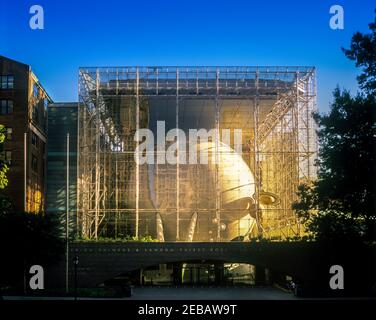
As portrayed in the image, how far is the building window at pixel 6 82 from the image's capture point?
59188 millimetres

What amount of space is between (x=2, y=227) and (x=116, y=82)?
73.2ft

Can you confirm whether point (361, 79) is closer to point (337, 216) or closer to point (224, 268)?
point (337, 216)

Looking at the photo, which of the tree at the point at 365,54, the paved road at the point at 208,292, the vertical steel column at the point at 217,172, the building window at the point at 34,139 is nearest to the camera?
the tree at the point at 365,54

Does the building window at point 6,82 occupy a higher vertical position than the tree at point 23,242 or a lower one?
higher

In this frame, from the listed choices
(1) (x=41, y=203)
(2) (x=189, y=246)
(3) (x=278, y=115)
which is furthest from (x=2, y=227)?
(3) (x=278, y=115)

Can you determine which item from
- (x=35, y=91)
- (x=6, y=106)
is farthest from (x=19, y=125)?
(x=35, y=91)

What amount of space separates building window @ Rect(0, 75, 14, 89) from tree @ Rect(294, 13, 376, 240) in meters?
34.4

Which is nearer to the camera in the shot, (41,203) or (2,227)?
(2,227)

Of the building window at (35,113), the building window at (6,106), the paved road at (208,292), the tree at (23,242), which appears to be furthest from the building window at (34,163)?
the tree at (23,242)

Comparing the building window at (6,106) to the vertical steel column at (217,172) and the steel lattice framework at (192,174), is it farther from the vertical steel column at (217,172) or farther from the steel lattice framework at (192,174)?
the vertical steel column at (217,172)

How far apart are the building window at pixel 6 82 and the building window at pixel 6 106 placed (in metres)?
1.47

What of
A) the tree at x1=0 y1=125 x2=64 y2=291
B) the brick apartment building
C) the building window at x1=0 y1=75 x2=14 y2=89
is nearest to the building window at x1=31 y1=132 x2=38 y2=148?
the brick apartment building

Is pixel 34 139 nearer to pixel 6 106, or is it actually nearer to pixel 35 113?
Answer: pixel 35 113

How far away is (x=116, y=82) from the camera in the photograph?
54.2 meters
